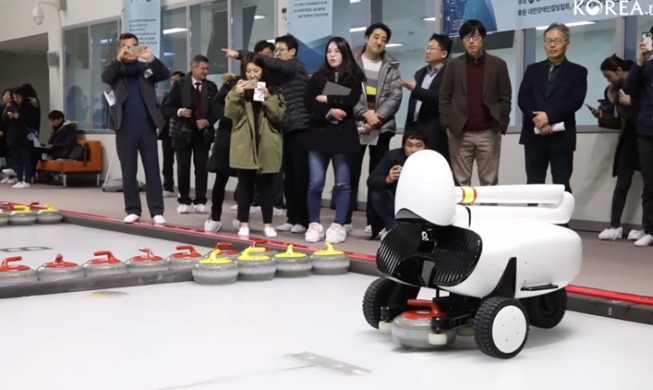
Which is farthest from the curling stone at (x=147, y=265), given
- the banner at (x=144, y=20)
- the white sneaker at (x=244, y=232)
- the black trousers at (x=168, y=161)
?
the banner at (x=144, y=20)

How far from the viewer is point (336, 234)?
17.2 feet

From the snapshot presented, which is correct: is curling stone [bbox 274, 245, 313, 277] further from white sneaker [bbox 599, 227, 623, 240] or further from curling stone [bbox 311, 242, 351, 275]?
white sneaker [bbox 599, 227, 623, 240]

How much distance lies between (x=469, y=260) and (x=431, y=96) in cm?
285

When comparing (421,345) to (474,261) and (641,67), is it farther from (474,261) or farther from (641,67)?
(641,67)

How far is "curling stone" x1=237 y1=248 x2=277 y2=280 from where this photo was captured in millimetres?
4051

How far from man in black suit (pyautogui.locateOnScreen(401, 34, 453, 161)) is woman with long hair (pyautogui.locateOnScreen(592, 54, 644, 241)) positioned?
122cm

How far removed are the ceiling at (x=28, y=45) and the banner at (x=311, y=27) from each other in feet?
22.8

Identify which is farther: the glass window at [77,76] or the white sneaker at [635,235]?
the glass window at [77,76]

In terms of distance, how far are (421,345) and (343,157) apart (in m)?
2.67

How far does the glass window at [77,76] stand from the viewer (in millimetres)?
12875

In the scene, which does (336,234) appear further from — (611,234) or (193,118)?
(193,118)

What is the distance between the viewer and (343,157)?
523 cm

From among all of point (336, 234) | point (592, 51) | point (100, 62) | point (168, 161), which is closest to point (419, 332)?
point (336, 234)

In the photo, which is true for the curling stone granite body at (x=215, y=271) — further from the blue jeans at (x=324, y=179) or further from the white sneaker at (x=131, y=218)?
the white sneaker at (x=131, y=218)
